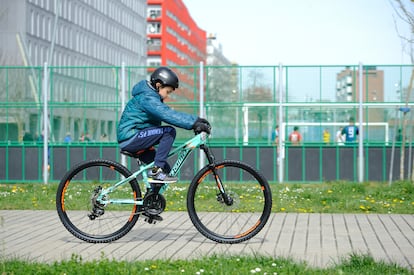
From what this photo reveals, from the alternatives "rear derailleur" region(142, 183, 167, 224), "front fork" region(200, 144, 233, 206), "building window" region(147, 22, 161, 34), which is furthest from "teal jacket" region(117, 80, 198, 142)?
"building window" region(147, 22, 161, 34)

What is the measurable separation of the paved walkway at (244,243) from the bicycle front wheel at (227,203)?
0.14m

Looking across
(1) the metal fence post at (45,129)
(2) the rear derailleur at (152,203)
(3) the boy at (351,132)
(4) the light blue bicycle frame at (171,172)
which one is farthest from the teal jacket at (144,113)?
(3) the boy at (351,132)

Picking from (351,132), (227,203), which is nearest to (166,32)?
(351,132)

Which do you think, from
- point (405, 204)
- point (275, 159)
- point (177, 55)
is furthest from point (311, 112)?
point (177, 55)

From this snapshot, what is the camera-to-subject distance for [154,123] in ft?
26.3

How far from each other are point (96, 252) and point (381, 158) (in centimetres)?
1618

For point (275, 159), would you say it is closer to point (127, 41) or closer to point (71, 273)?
point (71, 273)

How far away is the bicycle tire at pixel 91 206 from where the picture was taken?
26.0ft

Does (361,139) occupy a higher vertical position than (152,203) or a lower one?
higher

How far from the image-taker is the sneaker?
7754mm

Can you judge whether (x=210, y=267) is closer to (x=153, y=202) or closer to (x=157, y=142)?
(x=153, y=202)

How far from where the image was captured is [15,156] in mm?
22812

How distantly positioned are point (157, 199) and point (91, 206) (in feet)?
2.19

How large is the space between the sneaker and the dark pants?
54mm
